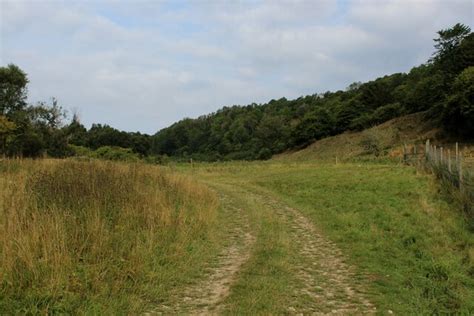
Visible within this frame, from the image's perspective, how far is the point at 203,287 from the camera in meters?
6.20

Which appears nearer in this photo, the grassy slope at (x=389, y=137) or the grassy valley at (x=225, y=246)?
the grassy valley at (x=225, y=246)

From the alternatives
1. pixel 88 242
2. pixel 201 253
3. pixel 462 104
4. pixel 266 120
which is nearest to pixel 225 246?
pixel 201 253

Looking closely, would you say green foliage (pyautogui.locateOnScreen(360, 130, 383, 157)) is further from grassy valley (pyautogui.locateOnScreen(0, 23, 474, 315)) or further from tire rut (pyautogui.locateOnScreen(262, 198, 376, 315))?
tire rut (pyautogui.locateOnScreen(262, 198, 376, 315))

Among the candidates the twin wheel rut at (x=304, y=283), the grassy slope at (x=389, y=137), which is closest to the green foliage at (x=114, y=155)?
the twin wheel rut at (x=304, y=283)

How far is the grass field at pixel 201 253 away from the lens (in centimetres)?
531

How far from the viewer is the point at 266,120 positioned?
420ft

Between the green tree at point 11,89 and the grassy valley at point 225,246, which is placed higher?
the green tree at point 11,89

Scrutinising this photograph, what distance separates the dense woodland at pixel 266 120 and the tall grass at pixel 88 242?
8512 mm

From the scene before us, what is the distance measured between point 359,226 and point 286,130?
10591 cm

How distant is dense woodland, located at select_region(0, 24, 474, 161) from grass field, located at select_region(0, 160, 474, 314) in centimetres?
880

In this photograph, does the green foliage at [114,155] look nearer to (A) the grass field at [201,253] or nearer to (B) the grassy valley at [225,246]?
(B) the grassy valley at [225,246]

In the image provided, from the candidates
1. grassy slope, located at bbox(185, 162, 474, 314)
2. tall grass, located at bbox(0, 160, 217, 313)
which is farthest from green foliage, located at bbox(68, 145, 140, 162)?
tall grass, located at bbox(0, 160, 217, 313)

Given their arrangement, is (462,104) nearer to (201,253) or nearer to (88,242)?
(201,253)

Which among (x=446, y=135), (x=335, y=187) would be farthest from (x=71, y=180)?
(x=446, y=135)
